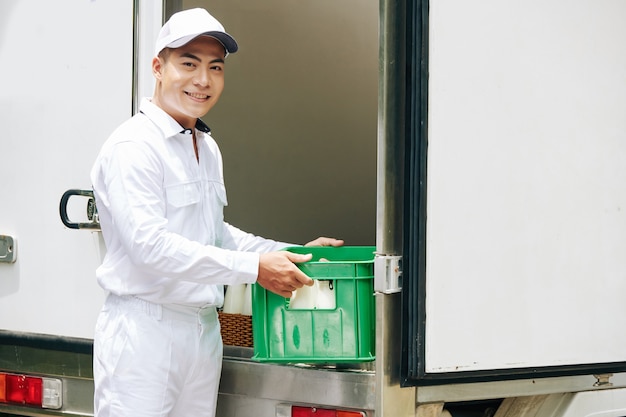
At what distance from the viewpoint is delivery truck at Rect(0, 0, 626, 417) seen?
2441mm

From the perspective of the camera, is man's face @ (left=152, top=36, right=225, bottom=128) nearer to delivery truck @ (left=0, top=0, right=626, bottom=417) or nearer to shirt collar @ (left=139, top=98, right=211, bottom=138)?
shirt collar @ (left=139, top=98, right=211, bottom=138)

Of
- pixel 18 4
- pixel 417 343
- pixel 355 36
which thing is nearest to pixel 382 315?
pixel 417 343

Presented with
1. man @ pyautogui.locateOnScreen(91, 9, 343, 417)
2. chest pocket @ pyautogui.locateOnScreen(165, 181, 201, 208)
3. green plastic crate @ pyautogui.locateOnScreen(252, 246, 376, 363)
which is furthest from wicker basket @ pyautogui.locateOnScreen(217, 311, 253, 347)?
chest pocket @ pyautogui.locateOnScreen(165, 181, 201, 208)

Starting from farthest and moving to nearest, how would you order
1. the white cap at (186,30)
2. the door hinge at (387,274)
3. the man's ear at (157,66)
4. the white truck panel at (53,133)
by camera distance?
the white truck panel at (53,133) < the man's ear at (157,66) < the white cap at (186,30) < the door hinge at (387,274)

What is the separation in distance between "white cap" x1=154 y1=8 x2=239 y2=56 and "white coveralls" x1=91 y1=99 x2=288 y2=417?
186 mm

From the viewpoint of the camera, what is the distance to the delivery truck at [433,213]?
2.44 m

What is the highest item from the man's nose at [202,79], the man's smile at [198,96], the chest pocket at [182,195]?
the man's nose at [202,79]

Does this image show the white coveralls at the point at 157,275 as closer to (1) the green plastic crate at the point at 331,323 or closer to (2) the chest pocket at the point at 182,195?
(2) the chest pocket at the point at 182,195

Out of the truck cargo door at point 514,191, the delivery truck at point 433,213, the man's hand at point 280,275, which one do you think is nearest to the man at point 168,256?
the man's hand at point 280,275

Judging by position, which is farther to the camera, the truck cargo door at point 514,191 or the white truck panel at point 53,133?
the white truck panel at point 53,133

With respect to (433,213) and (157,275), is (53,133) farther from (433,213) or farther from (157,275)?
(433,213)

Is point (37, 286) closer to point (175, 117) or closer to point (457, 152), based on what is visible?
point (175, 117)

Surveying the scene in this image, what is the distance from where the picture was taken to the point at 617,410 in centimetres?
296

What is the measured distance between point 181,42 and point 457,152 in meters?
0.82
